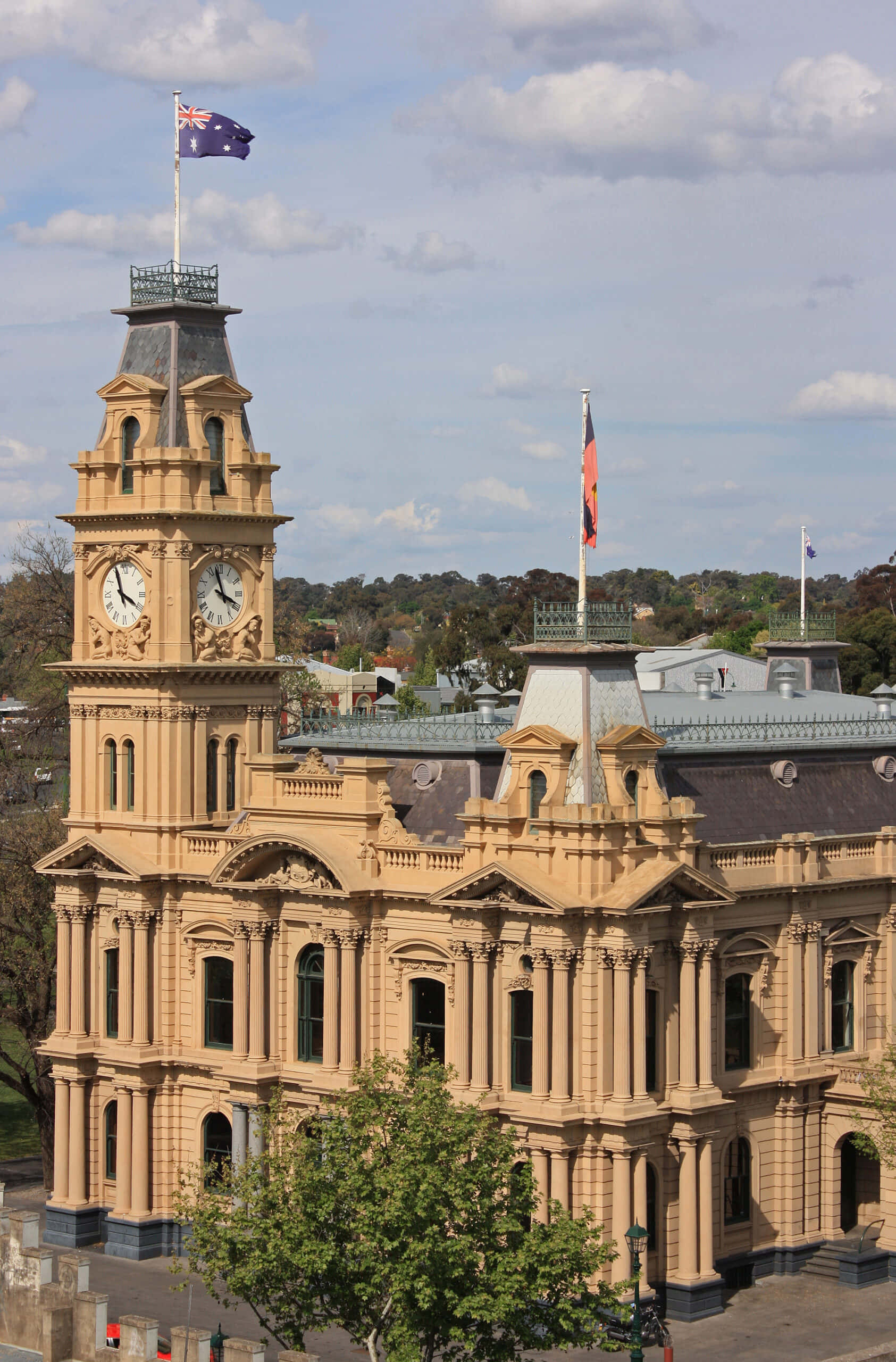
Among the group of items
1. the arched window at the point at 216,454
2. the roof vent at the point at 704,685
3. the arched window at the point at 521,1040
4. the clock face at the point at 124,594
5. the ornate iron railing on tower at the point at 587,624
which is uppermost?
the arched window at the point at 216,454

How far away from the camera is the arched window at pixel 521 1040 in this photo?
5297 cm

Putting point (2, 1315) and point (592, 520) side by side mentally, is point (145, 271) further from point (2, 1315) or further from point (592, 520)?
point (2, 1315)

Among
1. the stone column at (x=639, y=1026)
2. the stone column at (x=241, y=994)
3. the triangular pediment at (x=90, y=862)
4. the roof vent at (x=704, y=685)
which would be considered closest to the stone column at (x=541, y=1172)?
the stone column at (x=639, y=1026)

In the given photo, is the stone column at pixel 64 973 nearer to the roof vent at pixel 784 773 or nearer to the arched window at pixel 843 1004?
the roof vent at pixel 784 773

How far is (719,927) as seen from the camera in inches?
2188

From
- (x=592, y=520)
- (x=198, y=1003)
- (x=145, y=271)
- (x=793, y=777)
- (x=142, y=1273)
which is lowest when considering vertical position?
(x=142, y=1273)

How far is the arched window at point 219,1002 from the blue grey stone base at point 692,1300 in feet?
40.9

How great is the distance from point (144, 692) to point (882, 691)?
24.2m

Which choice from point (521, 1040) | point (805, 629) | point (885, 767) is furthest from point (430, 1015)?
point (805, 629)

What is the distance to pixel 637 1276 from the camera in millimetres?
44594

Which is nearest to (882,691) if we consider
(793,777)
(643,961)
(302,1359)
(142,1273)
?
(793,777)

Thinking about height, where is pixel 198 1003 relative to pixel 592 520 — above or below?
below

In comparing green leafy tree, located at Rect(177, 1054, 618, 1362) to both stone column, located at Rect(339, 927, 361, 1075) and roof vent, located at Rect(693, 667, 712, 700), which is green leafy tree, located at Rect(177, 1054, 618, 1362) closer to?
stone column, located at Rect(339, 927, 361, 1075)

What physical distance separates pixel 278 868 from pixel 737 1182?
12952mm
